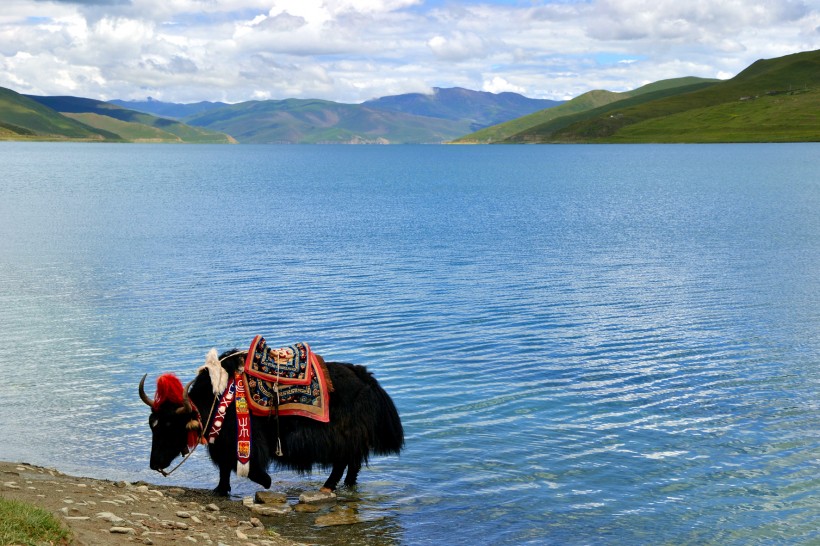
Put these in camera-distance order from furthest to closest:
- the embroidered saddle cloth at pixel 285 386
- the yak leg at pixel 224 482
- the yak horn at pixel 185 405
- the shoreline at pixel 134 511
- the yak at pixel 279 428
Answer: the yak leg at pixel 224 482 → the embroidered saddle cloth at pixel 285 386 → the yak at pixel 279 428 → the yak horn at pixel 185 405 → the shoreline at pixel 134 511

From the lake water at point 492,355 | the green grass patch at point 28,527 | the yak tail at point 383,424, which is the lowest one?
the lake water at point 492,355

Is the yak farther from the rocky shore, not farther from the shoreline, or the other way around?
the shoreline

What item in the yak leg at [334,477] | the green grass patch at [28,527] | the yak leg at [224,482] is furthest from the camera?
the yak leg at [334,477]

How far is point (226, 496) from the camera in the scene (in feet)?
34.9

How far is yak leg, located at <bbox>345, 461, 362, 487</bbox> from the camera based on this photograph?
35.6 feet

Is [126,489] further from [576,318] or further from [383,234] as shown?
[383,234]

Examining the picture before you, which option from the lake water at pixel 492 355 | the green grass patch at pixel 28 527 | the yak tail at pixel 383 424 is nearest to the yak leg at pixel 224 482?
the lake water at pixel 492 355

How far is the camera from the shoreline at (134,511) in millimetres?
7801

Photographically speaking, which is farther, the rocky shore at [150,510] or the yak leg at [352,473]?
the yak leg at [352,473]

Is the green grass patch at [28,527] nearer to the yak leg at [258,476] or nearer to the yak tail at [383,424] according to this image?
the yak leg at [258,476]

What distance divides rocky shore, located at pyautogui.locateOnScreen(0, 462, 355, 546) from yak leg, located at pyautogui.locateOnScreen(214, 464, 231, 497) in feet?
0.41

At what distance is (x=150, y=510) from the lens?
358 inches

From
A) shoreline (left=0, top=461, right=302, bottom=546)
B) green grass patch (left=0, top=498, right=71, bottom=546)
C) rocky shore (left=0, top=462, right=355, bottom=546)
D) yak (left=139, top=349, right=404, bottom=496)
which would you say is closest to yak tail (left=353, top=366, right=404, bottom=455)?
yak (left=139, top=349, right=404, bottom=496)

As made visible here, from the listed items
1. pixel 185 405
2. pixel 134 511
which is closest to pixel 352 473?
pixel 185 405
